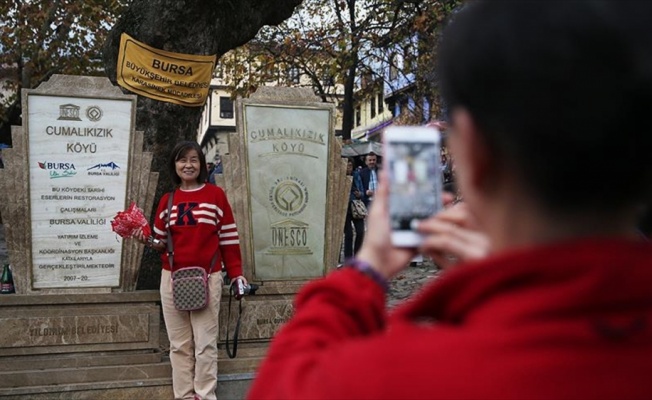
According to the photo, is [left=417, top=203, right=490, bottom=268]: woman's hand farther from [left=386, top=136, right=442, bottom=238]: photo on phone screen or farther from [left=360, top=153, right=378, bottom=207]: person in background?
[left=360, top=153, right=378, bottom=207]: person in background

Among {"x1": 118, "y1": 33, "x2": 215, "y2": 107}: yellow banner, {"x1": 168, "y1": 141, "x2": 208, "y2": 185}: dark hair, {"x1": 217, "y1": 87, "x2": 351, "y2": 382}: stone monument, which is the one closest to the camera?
{"x1": 168, "y1": 141, "x2": 208, "y2": 185}: dark hair

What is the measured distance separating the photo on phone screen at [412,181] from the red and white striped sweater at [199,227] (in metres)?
4.28

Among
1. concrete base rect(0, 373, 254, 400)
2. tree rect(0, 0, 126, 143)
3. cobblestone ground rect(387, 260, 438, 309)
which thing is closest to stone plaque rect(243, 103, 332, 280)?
concrete base rect(0, 373, 254, 400)

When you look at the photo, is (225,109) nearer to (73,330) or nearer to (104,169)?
(104,169)

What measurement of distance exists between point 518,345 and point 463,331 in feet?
0.22

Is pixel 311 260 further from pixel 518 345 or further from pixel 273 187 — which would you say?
pixel 518 345

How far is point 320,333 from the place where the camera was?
102cm

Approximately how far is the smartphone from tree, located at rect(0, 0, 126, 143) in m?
15.1

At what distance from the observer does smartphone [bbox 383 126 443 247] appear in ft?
3.57

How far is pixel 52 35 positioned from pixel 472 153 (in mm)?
17348

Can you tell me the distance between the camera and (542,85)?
884 mm

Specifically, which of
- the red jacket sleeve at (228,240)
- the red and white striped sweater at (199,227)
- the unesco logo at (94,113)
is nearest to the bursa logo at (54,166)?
the unesco logo at (94,113)

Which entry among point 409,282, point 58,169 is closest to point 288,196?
point 58,169

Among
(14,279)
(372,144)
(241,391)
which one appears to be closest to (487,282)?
(241,391)
